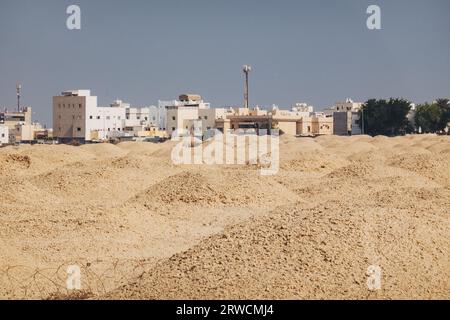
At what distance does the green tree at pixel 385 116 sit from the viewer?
67750 millimetres

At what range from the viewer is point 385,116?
67.7 m

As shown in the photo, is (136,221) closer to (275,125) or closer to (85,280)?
(85,280)

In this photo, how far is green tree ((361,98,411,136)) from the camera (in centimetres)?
6775

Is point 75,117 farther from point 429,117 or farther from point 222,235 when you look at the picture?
point 222,235

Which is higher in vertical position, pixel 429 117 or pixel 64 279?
pixel 429 117

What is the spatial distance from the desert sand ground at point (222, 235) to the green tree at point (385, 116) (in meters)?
44.1

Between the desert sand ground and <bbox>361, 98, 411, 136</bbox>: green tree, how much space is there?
145 ft

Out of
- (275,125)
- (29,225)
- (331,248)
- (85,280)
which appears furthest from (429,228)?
(275,125)

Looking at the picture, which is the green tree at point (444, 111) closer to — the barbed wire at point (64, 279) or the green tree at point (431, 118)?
the green tree at point (431, 118)

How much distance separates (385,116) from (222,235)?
59397mm

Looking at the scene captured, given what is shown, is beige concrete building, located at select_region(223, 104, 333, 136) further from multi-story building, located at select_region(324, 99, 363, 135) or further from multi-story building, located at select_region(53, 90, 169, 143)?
multi-story building, located at select_region(53, 90, 169, 143)

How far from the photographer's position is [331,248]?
31.4 feet

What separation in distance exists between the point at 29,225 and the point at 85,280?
14.2ft

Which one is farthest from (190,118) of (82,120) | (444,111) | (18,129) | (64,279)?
(64,279)
